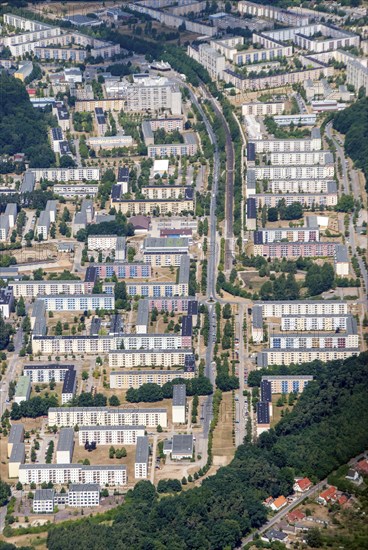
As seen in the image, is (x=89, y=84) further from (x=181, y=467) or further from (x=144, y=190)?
(x=181, y=467)

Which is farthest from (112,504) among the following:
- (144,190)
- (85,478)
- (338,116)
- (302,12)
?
(302,12)

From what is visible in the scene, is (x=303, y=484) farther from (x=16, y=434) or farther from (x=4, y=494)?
(x=16, y=434)

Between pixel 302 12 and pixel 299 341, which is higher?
pixel 302 12

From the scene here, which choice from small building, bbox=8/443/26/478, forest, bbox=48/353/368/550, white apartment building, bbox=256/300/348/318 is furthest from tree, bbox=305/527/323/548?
white apartment building, bbox=256/300/348/318

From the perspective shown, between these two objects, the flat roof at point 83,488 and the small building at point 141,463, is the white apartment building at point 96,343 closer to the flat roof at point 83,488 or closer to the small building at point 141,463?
the small building at point 141,463

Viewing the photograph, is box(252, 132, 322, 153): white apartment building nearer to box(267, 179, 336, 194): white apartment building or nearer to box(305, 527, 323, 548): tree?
box(267, 179, 336, 194): white apartment building

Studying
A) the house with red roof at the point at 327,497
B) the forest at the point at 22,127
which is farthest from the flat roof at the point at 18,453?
the forest at the point at 22,127

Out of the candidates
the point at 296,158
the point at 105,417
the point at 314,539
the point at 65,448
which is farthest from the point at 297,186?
the point at 314,539
